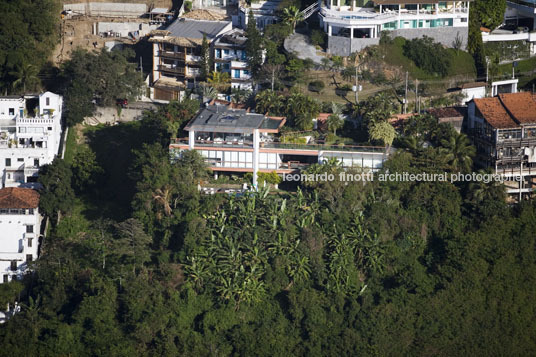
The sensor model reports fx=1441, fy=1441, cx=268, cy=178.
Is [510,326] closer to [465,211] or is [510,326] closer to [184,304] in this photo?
[465,211]

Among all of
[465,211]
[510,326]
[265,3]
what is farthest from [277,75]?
[510,326]

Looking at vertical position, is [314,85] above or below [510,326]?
above

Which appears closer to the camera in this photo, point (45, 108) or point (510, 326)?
point (510, 326)

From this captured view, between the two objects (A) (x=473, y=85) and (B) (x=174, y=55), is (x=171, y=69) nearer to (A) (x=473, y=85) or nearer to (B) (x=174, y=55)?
(B) (x=174, y=55)

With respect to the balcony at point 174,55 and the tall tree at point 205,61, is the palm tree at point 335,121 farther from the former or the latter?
the balcony at point 174,55

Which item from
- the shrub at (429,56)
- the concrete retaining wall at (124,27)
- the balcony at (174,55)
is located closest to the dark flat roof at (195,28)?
the balcony at (174,55)

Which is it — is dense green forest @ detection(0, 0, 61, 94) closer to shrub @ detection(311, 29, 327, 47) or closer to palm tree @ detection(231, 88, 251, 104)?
palm tree @ detection(231, 88, 251, 104)
